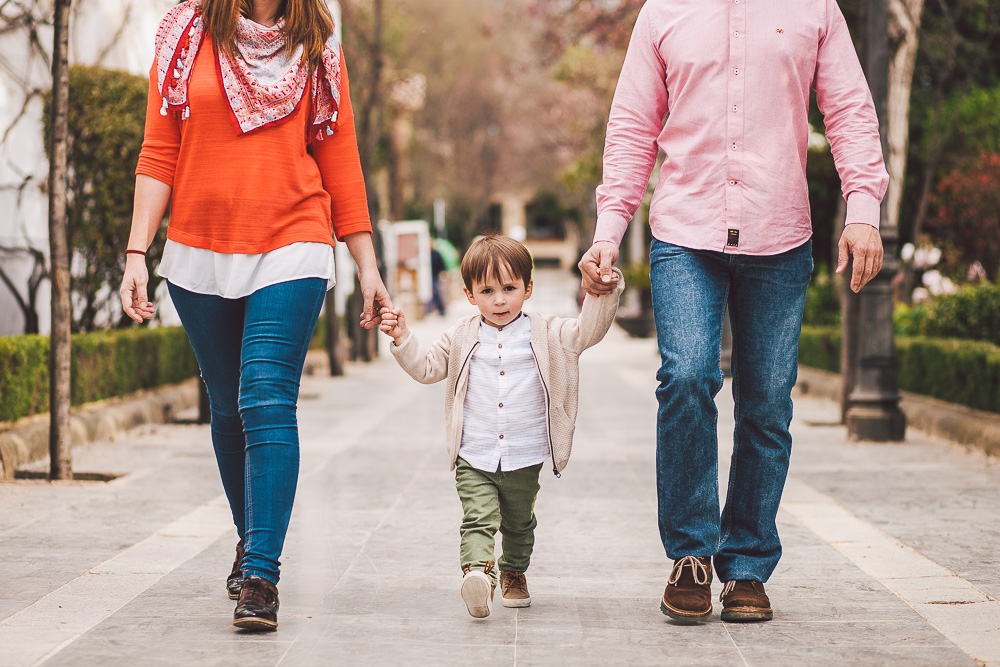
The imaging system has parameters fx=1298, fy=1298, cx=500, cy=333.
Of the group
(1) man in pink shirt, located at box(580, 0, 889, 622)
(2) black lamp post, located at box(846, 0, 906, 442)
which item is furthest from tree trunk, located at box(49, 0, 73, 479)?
(2) black lamp post, located at box(846, 0, 906, 442)

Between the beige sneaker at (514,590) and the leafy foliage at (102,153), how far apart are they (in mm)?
6236

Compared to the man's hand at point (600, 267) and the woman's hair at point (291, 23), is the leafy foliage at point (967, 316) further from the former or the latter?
the woman's hair at point (291, 23)

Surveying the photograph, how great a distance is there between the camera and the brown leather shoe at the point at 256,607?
3547 millimetres

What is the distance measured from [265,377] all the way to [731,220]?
4.60ft

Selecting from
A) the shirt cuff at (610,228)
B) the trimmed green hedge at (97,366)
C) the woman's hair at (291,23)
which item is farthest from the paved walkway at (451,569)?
the woman's hair at (291,23)

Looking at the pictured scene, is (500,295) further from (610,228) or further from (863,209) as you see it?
(863,209)

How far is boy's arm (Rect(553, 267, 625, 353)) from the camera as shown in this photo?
3.75 m

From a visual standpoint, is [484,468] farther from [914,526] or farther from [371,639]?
[914,526]

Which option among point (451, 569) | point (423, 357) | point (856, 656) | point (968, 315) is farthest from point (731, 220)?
point (968, 315)

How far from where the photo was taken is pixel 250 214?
12.2ft

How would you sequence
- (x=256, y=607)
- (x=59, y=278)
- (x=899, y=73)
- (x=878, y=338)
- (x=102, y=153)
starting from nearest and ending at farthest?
Answer: (x=256, y=607), (x=59, y=278), (x=878, y=338), (x=102, y=153), (x=899, y=73)

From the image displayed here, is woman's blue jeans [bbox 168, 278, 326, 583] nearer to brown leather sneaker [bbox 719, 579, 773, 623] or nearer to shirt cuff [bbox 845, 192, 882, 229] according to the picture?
brown leather sneaker [bbox 719, 579, 773, 623]

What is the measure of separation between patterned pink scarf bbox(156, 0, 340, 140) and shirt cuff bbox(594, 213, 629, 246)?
86 centimetres

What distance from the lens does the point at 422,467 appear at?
7.44 metres
